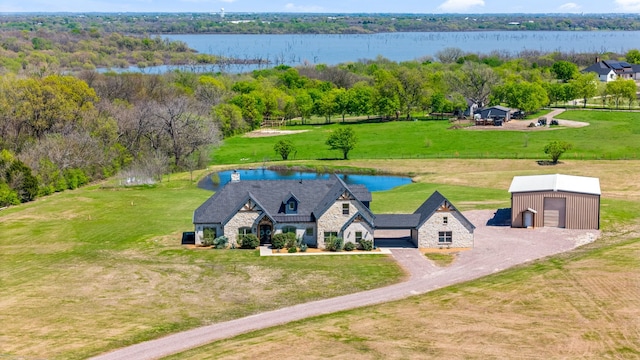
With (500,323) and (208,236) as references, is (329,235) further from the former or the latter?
(500,323)

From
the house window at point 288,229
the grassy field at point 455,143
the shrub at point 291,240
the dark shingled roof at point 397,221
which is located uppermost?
the dark shingled roof at point 397,221

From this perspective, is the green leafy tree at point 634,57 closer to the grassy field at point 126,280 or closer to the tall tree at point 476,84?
the tall tree at point 476,84

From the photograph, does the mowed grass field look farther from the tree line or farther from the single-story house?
the tree line

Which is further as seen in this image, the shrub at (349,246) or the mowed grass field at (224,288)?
the shrub at (349,246)

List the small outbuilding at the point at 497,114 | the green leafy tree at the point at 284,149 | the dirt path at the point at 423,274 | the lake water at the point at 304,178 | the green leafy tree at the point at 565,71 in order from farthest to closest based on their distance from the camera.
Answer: the green leafy tree at the point at 565,71, the small outbuilding at the point at 497,114, the green leafy tree at the point at 284,149, the lake water at the point at 304,178, the dirt path at the point at 423,274

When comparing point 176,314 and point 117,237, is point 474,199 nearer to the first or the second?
point 117,237

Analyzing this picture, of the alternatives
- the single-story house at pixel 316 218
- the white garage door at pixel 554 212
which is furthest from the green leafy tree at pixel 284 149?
the white garage door at pixel 554 212

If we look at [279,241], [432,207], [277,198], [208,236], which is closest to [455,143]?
[432,207]

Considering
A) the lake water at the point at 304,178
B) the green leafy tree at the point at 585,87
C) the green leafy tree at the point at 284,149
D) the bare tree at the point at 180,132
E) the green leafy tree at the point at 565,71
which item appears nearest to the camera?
the lake water at the point at 304,178
